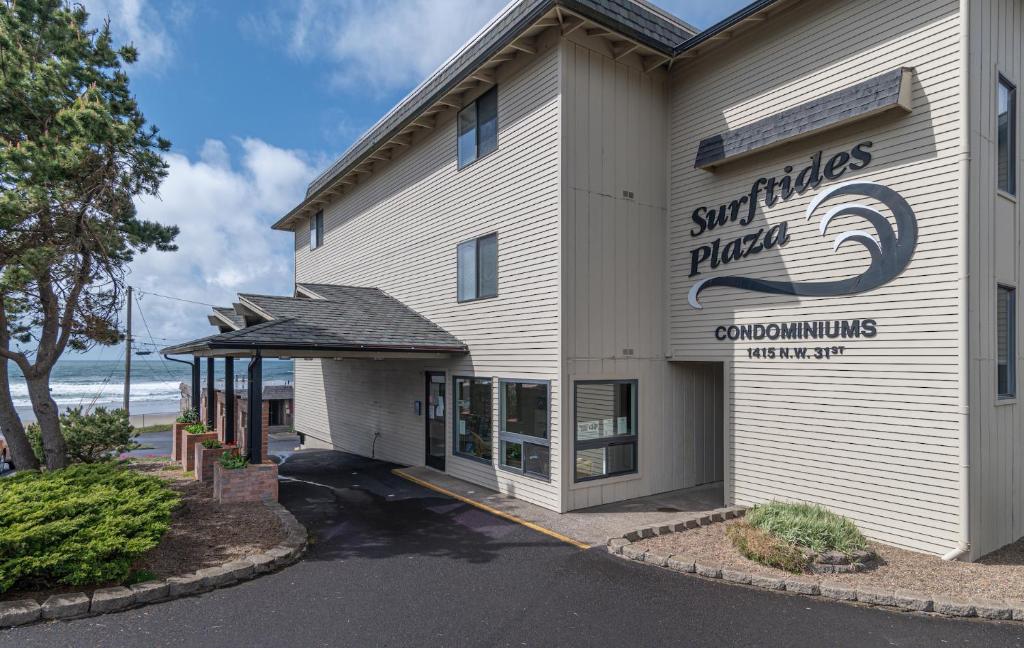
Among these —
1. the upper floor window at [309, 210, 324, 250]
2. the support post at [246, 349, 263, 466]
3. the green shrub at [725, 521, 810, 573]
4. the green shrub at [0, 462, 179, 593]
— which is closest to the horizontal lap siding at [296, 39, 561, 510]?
the upper floor window at [309, 210, 324, 250]

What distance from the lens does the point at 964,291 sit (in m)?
7.24

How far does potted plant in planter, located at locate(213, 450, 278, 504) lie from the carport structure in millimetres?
240

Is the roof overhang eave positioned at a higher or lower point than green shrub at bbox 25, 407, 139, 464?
higher

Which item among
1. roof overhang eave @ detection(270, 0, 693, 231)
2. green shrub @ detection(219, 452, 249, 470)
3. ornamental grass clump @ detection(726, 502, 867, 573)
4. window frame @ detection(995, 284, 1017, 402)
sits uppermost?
roof overhang eave @ detection(270, 0, 693, 231)

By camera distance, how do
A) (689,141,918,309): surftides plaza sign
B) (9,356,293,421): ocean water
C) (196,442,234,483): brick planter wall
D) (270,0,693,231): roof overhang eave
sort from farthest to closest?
(9,356,293,421): ocean water → (196,442,234,483): brick planter wall → (270,0,693,231): roof overhang eave → (689,141,918,309): surftides plaza sign

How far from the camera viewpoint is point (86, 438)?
42.0 feet

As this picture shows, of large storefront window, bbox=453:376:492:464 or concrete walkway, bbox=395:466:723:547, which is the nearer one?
concrete walkway, bbox=395:466:723:547

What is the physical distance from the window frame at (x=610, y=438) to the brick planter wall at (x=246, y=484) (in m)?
5.18

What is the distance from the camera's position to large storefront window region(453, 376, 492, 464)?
11.5 metres

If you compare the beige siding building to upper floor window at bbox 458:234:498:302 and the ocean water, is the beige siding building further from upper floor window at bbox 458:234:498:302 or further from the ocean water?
the ocean water

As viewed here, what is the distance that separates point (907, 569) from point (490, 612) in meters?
5.00

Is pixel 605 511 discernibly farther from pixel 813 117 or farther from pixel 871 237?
pixel 813 117

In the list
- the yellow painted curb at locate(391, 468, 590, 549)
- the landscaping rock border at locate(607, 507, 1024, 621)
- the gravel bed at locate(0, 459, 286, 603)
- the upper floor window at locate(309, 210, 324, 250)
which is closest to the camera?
the landscaping rock border at locate(607, 507, 1024, 621)

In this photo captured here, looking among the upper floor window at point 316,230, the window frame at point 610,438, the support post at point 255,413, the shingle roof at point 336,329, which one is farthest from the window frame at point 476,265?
→ the upper floor window at point 316,230
